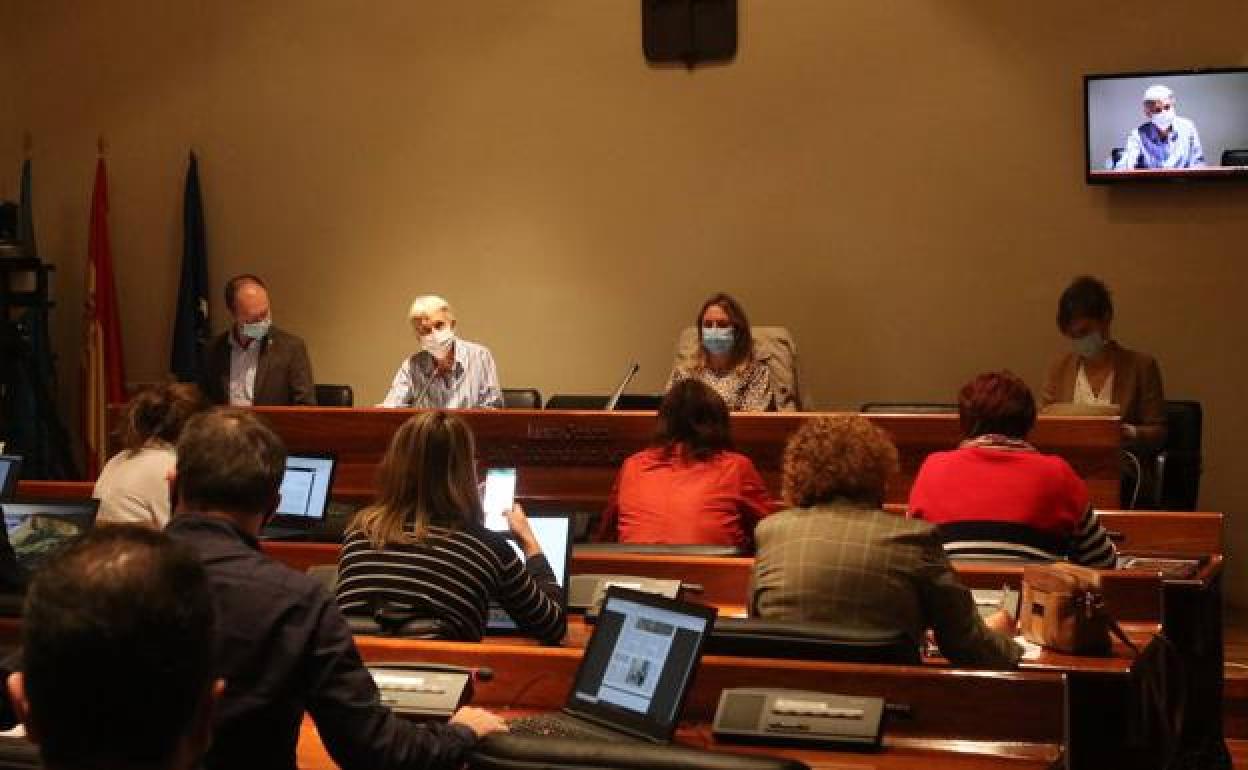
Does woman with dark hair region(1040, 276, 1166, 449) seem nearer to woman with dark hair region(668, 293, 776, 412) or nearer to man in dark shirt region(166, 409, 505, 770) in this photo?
woman with dark hair region(668, 293, 776, 412)

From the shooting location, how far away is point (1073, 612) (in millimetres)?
3498

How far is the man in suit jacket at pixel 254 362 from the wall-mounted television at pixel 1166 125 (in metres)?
3.70

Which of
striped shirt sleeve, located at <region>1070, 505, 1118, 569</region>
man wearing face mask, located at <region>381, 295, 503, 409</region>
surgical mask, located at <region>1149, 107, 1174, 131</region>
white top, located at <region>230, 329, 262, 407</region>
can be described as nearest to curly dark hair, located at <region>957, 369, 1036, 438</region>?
striped shirt sleeve, located at <region>1070, 505, 1118, 569</region>

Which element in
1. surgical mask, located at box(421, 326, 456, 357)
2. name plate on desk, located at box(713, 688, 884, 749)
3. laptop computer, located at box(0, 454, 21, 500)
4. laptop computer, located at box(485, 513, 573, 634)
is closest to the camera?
name plate on desk, located at box(713, 688, 884, 749)

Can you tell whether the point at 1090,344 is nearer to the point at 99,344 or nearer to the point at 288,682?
the point at 288,682

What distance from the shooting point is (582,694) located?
9.71 feet

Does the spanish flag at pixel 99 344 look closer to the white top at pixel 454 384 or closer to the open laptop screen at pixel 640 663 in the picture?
the white top at pixel 454 384

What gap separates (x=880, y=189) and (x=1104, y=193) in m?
1.05

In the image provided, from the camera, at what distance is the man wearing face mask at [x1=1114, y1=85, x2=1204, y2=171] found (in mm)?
7152

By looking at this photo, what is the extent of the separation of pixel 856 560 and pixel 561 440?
259cm

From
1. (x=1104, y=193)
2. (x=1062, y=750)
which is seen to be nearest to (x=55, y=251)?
(x=1104, y=193)

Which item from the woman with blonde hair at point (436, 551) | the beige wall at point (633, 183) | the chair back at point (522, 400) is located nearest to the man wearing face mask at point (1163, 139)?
the beige wall at point (633, 183)

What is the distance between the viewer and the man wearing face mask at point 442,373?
6.68 m

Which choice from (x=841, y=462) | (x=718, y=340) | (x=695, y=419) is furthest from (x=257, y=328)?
(x=841, y=462)
